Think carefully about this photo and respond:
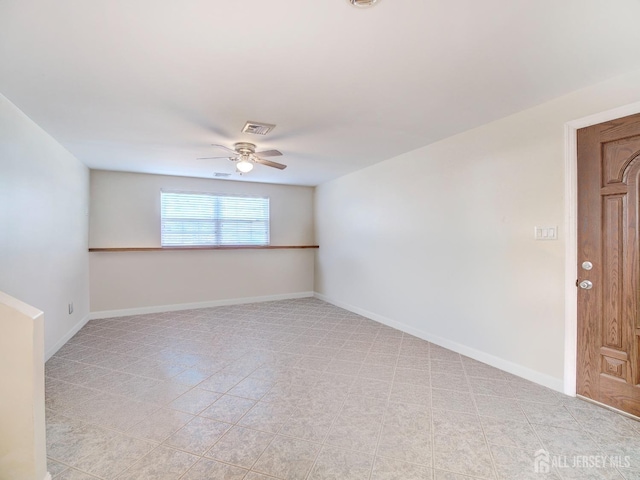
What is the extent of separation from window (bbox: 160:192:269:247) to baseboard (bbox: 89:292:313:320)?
999mm

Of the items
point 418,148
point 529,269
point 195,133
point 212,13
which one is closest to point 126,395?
point 195,133

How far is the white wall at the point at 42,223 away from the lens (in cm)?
237

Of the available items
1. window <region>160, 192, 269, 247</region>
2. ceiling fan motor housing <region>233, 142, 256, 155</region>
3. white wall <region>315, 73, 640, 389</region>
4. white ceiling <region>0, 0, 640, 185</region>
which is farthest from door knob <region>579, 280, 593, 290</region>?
window <region>160, 192, 269, 247</region>

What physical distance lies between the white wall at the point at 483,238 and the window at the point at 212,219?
2.18m

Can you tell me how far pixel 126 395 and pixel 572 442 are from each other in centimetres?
299

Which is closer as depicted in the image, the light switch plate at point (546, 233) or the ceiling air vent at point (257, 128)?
the light switch plate at point (546, 233)

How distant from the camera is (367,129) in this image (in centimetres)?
299

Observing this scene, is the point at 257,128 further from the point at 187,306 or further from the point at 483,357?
the point at 187,306

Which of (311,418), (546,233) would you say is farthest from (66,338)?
(546,233)

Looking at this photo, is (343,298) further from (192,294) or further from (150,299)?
(150,299)

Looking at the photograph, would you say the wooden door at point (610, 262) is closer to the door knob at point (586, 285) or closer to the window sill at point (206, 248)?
the door knob at point (586, 285)

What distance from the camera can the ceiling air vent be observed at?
276cm

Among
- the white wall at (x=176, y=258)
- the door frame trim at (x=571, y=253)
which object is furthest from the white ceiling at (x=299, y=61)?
the white wall at (x=176, y=258)

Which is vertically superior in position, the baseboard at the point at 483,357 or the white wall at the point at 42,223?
the white wall at the point at 42,223
